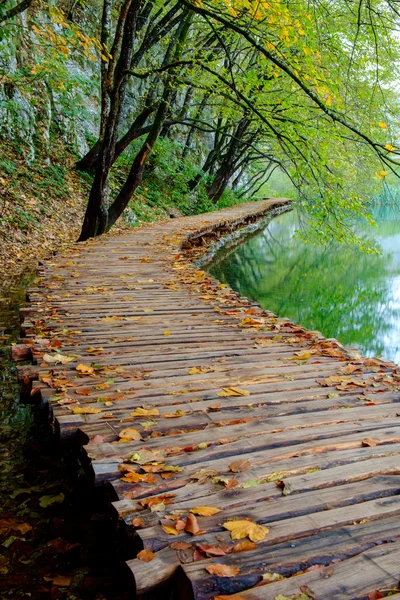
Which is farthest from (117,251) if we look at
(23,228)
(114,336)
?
(114,336)

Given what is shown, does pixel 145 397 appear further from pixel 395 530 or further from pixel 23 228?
pixel 23 228

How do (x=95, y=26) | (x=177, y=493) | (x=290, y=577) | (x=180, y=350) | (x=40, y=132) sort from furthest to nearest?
(x=95, y=26) < (x=40, y=132) < (x=180, y=350) < (x=177, y=493) < (x=290, y=577)

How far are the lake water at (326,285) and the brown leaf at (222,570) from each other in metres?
4.26

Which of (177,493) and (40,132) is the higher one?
(40,132)

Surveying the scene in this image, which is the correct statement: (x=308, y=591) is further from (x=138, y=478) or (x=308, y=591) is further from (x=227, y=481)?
(x=138, y=478)

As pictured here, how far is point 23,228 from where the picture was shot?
33.2ft

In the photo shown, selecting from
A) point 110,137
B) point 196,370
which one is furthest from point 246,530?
point 110,137

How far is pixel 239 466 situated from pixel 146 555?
28.3 inches

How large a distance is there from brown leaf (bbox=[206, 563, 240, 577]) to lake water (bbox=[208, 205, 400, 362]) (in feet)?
14.0

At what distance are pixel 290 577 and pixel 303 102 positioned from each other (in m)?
11.3

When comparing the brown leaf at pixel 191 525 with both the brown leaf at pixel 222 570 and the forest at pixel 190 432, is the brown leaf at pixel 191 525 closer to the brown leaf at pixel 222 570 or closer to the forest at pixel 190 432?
the forest at pixel 190 432

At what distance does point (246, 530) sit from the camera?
1893 mm

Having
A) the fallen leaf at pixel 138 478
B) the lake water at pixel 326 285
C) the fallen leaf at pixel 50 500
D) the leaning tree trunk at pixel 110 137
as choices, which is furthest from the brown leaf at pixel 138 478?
the leaning tree trunk at pixel 110 137

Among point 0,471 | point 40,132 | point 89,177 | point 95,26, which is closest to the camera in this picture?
point 0,471
